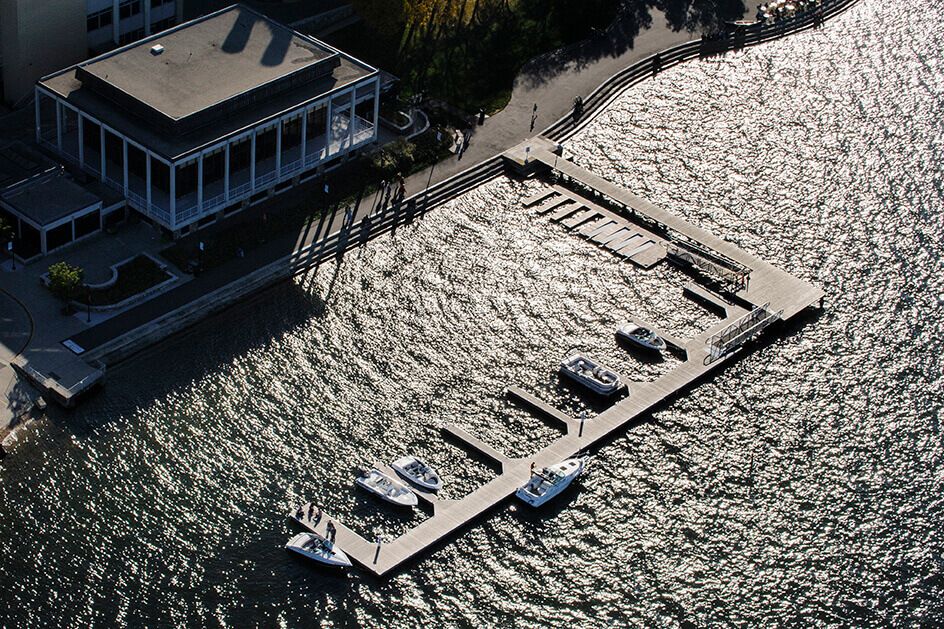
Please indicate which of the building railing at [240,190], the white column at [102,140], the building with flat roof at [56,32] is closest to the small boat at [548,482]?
the building railing at [240,190]

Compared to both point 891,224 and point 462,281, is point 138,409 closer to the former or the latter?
point 462,281

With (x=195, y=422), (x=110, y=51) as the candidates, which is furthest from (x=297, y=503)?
(x=110, y=51)

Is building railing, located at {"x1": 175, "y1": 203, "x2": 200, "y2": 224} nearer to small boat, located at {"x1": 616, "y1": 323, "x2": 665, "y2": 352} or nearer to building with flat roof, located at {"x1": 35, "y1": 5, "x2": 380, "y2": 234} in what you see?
building with flat roof, located at {"x1": 35, "y1": 5, "x2": 380, "y2": 234}

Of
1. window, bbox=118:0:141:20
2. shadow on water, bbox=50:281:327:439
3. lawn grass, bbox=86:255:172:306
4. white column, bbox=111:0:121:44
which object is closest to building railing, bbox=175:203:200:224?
lawn grass, bbox=86:255:172:306

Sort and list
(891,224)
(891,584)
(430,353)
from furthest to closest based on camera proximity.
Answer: (891,224) < (430,353) < (891,584)

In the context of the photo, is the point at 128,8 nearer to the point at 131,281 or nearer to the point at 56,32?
the point at 56,32

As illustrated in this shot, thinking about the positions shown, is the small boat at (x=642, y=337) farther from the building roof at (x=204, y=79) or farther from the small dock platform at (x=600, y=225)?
the building roof at (x=204, y=79)
